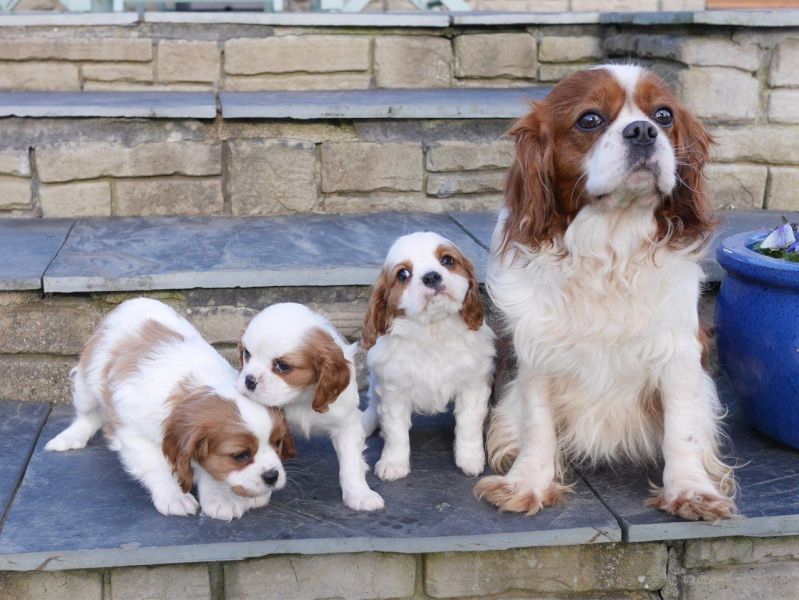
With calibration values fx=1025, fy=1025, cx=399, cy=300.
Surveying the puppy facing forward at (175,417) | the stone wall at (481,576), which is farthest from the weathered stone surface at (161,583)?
the puppy facing forward at (175,417)

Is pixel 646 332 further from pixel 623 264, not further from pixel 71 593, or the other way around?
pixel 71 593

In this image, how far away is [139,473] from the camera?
297 centimetres

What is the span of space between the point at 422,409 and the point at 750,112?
214 cm

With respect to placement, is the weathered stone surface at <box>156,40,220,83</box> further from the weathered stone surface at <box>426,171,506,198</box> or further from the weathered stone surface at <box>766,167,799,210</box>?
the weathered stone surface at <box>766,167,799,210</box>

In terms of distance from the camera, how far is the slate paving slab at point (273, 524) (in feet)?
8.83

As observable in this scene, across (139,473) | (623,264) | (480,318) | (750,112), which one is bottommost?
(139,473)

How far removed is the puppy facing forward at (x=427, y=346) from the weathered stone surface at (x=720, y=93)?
177cm

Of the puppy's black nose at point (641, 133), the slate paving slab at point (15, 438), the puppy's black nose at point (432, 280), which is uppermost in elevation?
the puppy's black nose at point (641, 133)

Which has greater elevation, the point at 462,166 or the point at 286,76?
the point at 286,76

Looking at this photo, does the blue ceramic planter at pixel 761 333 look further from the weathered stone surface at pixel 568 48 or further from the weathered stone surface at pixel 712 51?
the weathered stone surface at pixel 568 48

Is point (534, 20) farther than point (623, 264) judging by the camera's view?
Yes

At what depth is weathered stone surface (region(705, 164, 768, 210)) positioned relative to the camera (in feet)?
14.5

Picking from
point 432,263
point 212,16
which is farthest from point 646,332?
point 212,16

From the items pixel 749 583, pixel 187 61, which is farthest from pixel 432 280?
pixel 187 61
